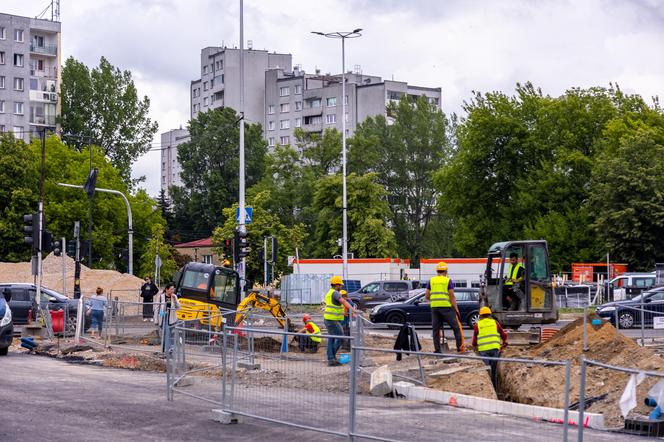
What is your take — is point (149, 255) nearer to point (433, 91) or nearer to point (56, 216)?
point (56, 216)

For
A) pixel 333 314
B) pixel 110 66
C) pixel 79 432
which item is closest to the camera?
pixel 79 432

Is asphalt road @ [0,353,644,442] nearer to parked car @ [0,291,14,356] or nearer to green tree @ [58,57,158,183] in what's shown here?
parked car @ [0,291,14,356]

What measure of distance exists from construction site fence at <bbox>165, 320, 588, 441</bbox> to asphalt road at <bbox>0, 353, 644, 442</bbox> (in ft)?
0.05

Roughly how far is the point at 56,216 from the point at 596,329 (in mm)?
55400

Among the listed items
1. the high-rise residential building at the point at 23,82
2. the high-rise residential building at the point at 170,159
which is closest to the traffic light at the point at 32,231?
the high-rise residential building at the point at 23,82

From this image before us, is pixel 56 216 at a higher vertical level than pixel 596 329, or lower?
higher

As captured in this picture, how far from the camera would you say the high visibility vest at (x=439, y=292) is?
21422mm

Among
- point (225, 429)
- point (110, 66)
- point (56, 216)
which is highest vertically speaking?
point (110, 66)

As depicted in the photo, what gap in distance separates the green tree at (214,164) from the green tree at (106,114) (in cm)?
714

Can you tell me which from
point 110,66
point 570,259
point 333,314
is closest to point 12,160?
point 110,66

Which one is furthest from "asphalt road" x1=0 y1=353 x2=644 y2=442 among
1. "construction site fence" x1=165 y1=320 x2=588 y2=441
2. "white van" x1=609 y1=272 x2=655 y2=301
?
"white van" x1=609 y1=272 x2=655 y2=301

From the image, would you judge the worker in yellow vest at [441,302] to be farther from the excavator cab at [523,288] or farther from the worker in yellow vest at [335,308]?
the excavator cab at [523,288]

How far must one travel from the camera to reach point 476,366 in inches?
647

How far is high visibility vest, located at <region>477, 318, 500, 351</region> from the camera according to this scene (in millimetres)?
17609
